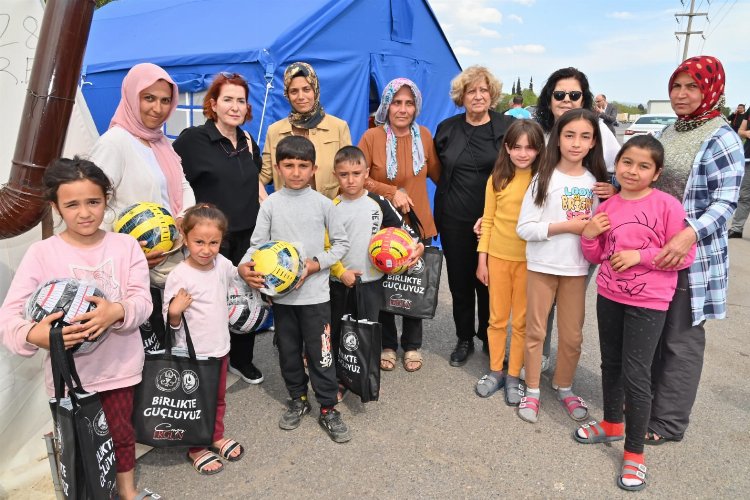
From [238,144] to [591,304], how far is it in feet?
13.9

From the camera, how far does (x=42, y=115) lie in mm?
2543

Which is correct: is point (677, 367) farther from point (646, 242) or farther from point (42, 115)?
point (42, 115)

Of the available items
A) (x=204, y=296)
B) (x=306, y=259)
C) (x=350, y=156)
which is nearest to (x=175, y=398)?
(x=204, y=296)

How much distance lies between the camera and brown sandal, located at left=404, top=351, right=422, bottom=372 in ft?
13.0

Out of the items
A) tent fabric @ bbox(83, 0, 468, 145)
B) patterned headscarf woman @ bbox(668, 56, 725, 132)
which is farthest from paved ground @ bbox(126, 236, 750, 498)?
tent fabric @ bbox(83, 0, 468, 145)

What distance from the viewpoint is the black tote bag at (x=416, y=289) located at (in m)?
3.65

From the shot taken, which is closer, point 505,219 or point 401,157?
point 505,219

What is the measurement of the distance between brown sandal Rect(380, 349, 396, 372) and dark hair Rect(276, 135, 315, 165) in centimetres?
177

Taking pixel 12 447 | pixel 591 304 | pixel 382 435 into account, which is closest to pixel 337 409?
pixel 382 435

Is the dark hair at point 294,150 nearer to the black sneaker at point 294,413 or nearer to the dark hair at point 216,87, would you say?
the dark hair at point 216,87

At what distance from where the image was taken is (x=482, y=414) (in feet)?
11.1

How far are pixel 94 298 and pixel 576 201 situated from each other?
2.61m

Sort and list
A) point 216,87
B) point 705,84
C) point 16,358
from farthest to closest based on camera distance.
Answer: point 216,87 < point 16,358 < point 705,84

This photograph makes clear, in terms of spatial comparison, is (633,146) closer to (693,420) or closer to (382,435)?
(693,420)
